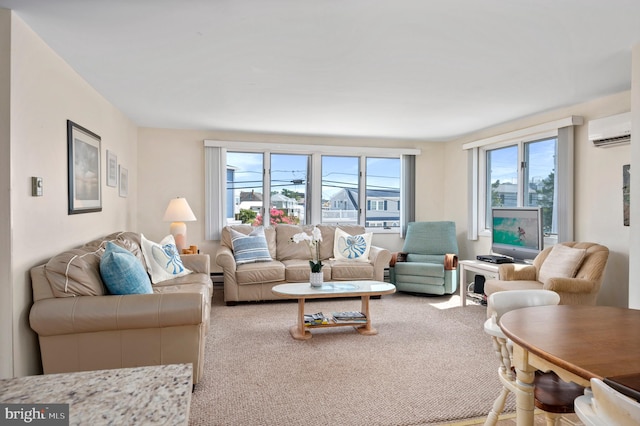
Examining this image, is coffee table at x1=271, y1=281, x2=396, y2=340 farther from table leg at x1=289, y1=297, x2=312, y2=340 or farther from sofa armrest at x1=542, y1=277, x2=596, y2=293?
sofa armrest at x1=542, y1=277, x2=596, y2=293

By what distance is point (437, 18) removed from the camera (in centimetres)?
232

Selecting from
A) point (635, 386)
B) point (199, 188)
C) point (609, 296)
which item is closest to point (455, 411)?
point (635, 386)

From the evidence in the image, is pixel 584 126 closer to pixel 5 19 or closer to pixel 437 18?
pixel 437 18

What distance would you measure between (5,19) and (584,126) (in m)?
5.03

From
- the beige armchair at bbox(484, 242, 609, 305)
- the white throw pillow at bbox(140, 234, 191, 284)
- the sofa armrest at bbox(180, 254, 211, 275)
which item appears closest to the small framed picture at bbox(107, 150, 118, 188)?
the white throw pillow at bbox(140, 234, 191, 284)

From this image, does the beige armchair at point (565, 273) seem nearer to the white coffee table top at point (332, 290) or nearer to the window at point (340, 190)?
the white coffee table top at point (332, 290)

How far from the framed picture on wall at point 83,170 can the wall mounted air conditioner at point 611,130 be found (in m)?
4.78

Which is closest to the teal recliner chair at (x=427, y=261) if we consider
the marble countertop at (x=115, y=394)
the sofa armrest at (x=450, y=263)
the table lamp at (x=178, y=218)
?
the sofa armrest at (x=450, y=263)

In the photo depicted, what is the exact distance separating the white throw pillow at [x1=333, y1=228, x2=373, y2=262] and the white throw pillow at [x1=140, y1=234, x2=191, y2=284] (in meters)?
2.26

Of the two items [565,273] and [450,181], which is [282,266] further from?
[450,181]

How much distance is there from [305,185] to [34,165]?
4154 millimetres

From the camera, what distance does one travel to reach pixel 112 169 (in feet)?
14.1

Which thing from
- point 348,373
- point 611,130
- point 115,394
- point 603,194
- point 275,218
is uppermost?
point 611,130

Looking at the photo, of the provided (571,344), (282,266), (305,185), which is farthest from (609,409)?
(305,185)
